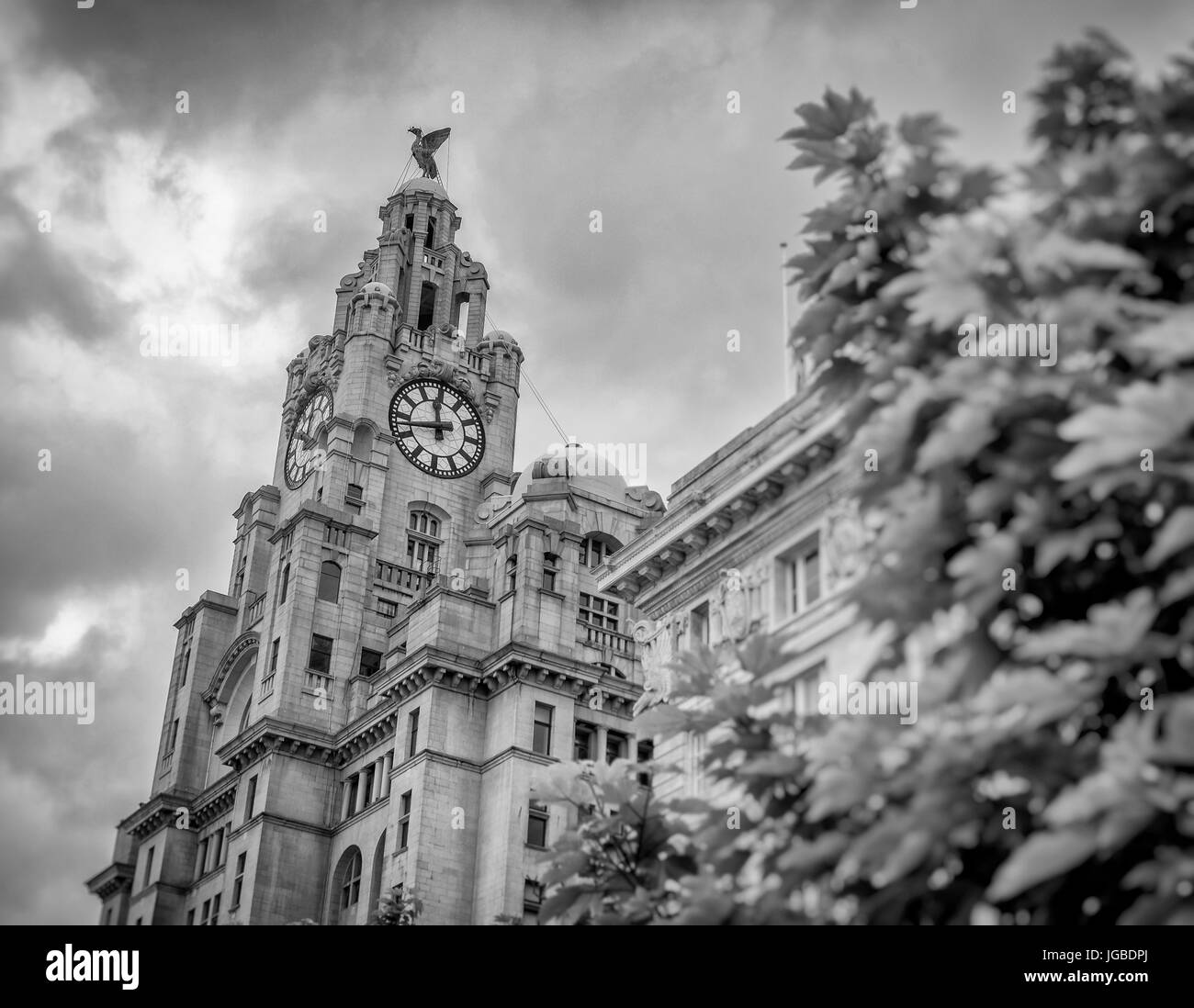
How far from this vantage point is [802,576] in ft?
112

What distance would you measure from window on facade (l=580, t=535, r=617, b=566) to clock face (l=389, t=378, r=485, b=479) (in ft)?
36.8

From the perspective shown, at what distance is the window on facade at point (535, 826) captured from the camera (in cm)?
5559

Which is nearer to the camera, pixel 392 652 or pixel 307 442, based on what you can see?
pixel 392 652

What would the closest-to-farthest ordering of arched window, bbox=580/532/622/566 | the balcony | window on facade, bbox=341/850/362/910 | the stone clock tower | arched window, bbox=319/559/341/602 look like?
the stone clock tower, window on facade, bbox=341/850/362/910, the balcony, arched window, bbox=580/532/622/566, arched window, bbox=319/559/341/602

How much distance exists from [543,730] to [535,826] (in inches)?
147

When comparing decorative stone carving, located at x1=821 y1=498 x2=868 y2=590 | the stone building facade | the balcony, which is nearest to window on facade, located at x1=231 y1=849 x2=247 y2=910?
the balcony

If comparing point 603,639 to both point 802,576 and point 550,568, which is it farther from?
point 802,576

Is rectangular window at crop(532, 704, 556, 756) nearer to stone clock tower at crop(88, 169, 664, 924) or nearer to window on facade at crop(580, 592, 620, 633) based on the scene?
stone clock tower at crop(88, 169, 664, 924)

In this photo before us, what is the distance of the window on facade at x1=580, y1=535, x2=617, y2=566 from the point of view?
65625mm

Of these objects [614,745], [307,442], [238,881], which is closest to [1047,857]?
[614,745]

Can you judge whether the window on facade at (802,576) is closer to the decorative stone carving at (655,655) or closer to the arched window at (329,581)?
the decorative stone carving at (655,655)
